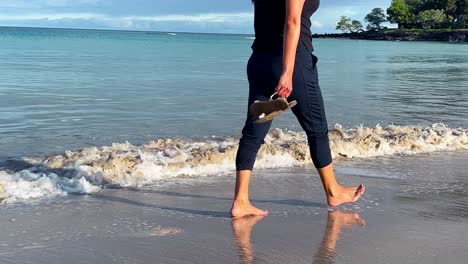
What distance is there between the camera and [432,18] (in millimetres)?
119000

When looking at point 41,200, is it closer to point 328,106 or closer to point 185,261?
point 185,261

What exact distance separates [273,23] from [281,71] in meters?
0.33

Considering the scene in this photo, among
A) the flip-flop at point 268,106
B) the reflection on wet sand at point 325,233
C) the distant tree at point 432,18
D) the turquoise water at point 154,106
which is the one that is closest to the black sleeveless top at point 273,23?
the flip-flop at point 268,106

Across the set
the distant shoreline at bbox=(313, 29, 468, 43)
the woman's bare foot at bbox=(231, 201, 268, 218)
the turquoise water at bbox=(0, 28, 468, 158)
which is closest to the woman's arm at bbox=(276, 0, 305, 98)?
the woman's bare foot at bbox=(231, 201, 268, 218)

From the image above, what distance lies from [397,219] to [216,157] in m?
2.46

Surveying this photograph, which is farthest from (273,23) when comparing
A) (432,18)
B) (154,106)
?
(432,18)

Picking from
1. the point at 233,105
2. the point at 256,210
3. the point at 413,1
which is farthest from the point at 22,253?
the point at 413,1

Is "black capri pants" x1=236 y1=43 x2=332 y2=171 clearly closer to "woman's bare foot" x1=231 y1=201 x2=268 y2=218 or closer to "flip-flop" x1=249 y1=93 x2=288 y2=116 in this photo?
"flip-flop" x1=249 y1=93 x2=288 y2=116

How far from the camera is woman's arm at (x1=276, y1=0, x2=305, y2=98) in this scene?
12.4 feet

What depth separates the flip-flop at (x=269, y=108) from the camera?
3770 millimetres

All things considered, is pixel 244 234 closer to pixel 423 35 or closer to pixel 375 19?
pixel 423 35

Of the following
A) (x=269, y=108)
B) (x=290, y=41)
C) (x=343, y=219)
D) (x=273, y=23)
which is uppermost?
(x=273, y=23)

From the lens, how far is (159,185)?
16.9 ft

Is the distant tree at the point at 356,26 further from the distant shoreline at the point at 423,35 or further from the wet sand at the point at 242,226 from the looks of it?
the wet sand at the point at 242,226
